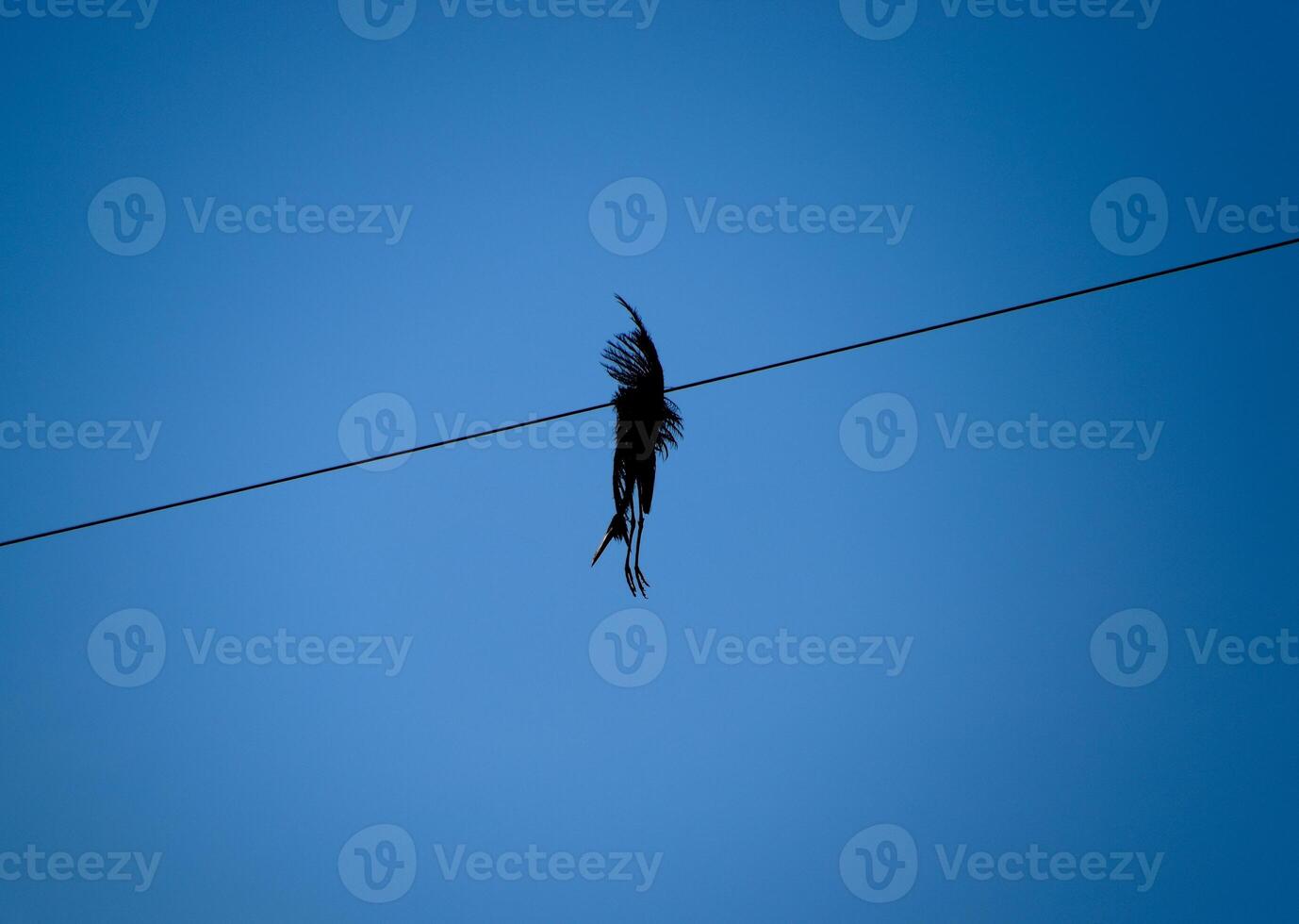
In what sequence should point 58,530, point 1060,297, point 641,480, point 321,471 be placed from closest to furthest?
point 58,530 → point 321,471 → point 1060,297 → point 641,480

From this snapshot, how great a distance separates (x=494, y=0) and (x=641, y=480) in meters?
4.45

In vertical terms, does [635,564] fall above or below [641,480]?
below

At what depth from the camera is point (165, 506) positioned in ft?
11.7

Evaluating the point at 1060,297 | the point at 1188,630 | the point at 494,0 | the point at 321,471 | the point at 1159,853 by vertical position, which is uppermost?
the point at 494,0

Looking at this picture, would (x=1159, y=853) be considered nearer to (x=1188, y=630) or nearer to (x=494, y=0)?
(x=1188, y=630)

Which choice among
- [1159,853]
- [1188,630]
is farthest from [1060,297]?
[1159,853]

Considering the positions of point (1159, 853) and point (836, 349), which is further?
point (1159, 853)

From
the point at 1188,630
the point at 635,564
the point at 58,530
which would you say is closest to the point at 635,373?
the point at 635,564

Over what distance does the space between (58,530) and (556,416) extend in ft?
5.29

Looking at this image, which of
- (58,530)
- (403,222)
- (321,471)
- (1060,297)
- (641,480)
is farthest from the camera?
(403,222)

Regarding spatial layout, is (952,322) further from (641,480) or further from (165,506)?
(165,506)

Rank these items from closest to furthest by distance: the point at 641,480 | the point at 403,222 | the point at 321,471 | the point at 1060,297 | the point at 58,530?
the point at 58,530 → the point at 321,471 → the point at 1060,297 → the point at 641,480 → the point at 403,222

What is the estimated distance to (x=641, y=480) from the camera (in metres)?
4.30

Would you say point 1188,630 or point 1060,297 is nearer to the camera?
point 1060,297
